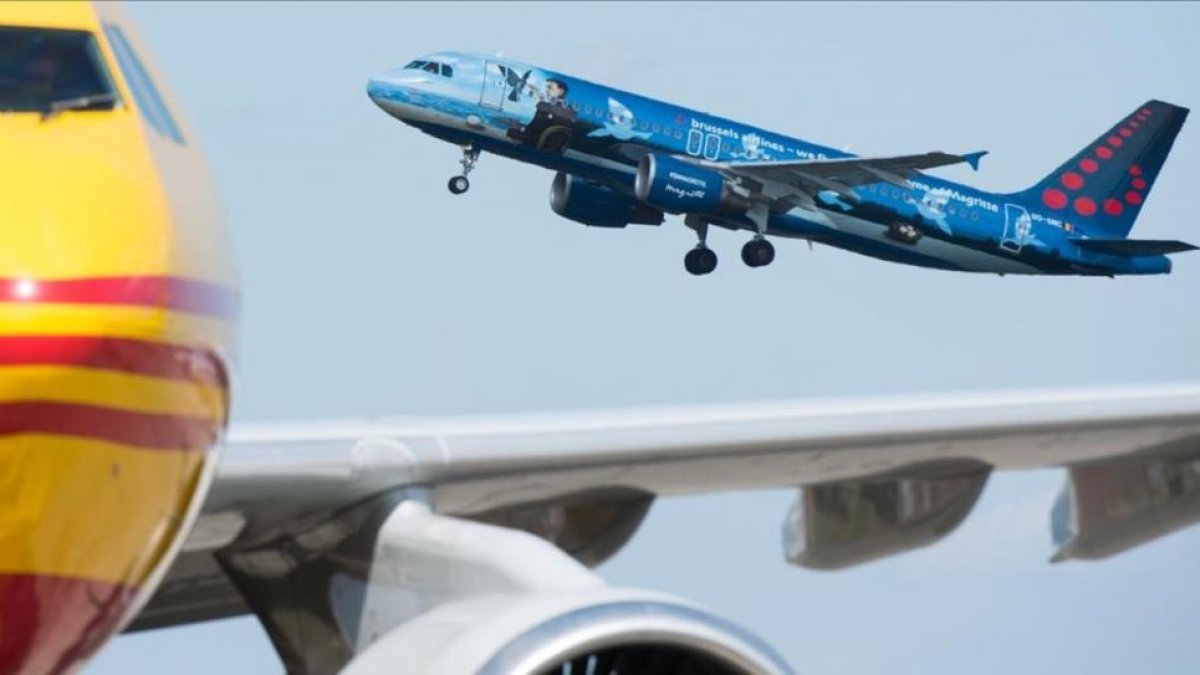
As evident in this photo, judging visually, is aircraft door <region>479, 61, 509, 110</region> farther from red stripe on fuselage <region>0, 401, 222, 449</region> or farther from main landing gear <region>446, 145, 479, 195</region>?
red stripe on fuselage <region>0, 401, 222, 449</region>

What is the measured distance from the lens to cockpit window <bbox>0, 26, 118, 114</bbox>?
4.36 metres

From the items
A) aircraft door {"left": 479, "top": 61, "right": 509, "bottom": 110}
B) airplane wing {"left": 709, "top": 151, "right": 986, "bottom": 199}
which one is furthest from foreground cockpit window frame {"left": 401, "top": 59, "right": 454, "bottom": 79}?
airplane wing {"left": 709, "top": 151, "right": 986, "bottom": 199}

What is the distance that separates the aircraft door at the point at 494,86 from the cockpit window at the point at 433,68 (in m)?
0.69

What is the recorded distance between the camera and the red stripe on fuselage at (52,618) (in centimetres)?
402

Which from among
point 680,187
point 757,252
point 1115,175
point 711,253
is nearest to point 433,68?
point 680,187

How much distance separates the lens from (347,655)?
5965 mm

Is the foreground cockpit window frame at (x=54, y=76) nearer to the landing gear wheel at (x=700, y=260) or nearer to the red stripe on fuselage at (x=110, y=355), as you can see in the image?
the red stripe on fuselage at (x=110, y=355)

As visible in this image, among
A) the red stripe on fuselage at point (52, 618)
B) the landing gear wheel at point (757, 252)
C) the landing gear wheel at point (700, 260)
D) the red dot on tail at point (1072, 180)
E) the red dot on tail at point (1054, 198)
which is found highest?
the red stripe on fuselage at point (52, 618)

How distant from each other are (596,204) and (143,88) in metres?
46.4

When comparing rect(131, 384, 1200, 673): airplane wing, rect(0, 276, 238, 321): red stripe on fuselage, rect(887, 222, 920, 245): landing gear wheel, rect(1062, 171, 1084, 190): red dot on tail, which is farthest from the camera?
rect(1062, 171, 1084, 190): red dot on tail

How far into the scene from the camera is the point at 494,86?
47844 mm

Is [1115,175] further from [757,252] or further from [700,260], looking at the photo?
[700,260]

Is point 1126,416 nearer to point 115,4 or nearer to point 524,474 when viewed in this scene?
point 524,474

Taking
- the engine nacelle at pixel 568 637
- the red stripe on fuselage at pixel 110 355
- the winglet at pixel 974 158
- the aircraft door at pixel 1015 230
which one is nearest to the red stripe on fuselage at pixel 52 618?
the red stripe on fuselage at pixel 110 355
